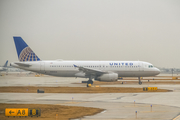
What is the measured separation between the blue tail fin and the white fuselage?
136cm

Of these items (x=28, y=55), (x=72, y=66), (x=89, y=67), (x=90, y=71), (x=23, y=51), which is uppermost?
(x=23, y=51)

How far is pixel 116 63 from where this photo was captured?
57469mm

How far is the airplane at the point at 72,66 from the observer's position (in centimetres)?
5606

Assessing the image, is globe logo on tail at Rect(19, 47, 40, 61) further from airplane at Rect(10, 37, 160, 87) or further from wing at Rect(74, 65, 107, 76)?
wing at Rect(74, 65, 107, 76)

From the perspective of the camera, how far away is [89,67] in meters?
57.0

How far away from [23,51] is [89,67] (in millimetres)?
14702

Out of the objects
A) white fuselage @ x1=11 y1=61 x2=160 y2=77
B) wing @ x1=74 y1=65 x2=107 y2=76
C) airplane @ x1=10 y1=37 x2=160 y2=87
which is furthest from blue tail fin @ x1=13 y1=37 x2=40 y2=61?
wing @ x1=74 y1=65 x2=107 y2=76

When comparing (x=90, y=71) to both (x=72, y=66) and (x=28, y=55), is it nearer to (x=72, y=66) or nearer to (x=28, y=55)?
(x=72, y=66)

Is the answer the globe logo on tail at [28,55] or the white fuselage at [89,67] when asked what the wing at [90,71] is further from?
A: the globe logo on tail at [28,55]

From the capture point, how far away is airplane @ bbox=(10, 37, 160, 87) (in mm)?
56062

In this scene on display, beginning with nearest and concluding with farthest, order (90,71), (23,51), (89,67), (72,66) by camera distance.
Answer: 1. (90,71)
2. (72,66)
3. (89,67)
4. (23,51)

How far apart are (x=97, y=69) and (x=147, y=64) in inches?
432

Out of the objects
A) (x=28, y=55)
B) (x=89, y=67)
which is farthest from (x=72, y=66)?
(x=28, y=55)

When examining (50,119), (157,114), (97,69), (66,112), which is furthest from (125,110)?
(97,69)
